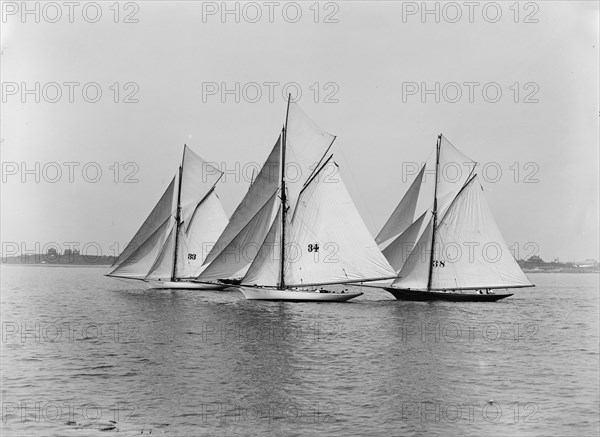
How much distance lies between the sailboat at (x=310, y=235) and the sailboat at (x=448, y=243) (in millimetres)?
4880

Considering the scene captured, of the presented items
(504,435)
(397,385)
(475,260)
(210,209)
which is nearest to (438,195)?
(475,260)

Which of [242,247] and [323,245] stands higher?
[323,245]

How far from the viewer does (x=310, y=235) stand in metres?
52.7

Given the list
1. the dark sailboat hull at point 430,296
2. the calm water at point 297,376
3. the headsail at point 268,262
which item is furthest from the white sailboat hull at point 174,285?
the calm water at point 297,376

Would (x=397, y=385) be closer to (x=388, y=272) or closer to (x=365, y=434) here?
(x=365, y=434)

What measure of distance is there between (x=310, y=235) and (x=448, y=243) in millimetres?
12573

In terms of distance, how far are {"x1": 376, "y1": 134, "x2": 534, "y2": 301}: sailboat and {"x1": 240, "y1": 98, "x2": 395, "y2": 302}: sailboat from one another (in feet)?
16.0

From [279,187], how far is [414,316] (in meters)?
14.9

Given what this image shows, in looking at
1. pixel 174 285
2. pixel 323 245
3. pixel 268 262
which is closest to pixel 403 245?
pixel 323 245

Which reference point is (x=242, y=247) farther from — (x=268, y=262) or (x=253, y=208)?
(x=253, y=208)

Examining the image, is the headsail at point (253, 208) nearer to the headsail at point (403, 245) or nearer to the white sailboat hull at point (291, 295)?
the white sailboat hull at point (291, 295)

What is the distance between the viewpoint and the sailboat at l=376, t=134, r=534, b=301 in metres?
55.8

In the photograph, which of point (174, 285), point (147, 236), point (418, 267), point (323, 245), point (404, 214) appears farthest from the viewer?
point (174, 285)

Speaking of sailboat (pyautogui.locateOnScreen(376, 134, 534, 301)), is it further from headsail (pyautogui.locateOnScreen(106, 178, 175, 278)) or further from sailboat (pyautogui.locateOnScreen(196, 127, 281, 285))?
headsail (pyautogui.locateOnScreen(106, 178, 175, 278))
